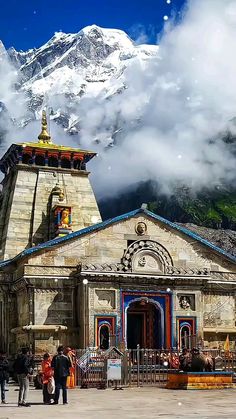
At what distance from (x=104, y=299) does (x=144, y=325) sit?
4.20 m

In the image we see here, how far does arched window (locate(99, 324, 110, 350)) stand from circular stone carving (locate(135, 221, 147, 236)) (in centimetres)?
559

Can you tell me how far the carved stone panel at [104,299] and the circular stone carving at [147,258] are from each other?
170 centimetres

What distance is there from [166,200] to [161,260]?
370ft

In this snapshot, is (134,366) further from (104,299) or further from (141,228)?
(141,228)

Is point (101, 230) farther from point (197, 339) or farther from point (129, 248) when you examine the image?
point (197, 339)

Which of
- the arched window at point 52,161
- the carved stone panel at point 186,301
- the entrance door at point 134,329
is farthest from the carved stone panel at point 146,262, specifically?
the arched window at point 52,161

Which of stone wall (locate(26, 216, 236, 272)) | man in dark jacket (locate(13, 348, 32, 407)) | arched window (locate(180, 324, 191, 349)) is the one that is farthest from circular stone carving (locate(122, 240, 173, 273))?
man in dark jacket (locate(13, 348, 32, 407))

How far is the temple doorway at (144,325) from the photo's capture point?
38.6 m

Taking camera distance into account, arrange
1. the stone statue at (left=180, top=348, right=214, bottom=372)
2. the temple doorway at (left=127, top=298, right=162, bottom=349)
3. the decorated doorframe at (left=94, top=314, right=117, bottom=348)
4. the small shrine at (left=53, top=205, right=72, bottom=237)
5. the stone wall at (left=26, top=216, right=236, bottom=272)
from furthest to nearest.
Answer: the small shrine at (left=53, top=205, right=72, bottom=237) → the temple doorway at (left=127, top=298, right=162, bottom=349) → the stone wall at (left=26, top=216, right=236, bottom=272) → the decorated doorframe at (left=94, top=314, right=117, bottom=348) → the stone statue at (left=180, top=348, right=214, bottom=372)

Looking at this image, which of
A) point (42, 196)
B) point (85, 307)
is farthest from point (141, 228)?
point (42, 196)

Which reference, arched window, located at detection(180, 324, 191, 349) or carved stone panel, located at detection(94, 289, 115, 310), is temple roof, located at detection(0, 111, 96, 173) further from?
arched window, located at detection(180, 324, 191, 349)

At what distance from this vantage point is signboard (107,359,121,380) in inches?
1121

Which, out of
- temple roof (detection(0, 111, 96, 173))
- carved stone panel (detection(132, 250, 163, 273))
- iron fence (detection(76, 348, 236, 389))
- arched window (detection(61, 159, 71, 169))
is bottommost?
iron fence (detection(76, 348, 236, 389))

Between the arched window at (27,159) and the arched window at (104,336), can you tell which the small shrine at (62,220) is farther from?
the arched window at (104,336)
